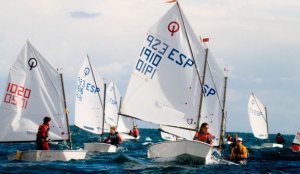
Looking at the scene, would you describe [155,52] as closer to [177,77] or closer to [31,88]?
[177,77]

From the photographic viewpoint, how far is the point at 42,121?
846 inches

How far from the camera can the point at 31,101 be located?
21.4 metres

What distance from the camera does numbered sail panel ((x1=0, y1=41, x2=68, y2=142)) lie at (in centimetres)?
2098

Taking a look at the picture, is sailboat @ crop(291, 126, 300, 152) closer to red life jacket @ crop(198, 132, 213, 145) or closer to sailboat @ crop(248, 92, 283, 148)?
red life jacket @ crop(198, 132, 213, 145)

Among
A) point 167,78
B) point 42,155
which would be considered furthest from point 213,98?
point 42,155

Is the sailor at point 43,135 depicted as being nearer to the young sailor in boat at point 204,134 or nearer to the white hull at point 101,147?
the young sailor in boat at point 204,134

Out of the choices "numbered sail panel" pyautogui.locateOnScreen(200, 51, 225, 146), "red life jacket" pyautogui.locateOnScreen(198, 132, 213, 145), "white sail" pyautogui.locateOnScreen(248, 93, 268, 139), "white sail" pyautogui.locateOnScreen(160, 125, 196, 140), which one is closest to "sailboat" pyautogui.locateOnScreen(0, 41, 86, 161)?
"white sail" pyautogui.locateOnScreen(160, 125, 196, 140)

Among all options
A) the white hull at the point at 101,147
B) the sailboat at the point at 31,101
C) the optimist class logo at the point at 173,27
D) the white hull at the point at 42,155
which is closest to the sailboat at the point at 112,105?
the white hull at the point at 101,147

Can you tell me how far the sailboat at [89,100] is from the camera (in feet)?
123

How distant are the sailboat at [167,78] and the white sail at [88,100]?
1712 centimetres

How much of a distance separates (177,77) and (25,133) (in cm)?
783

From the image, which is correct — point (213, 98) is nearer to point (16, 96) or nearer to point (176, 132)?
point (176, 132)

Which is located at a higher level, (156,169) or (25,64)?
(25,64)

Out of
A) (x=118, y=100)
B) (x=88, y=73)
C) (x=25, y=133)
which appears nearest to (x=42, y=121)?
(x=25, y=133)
